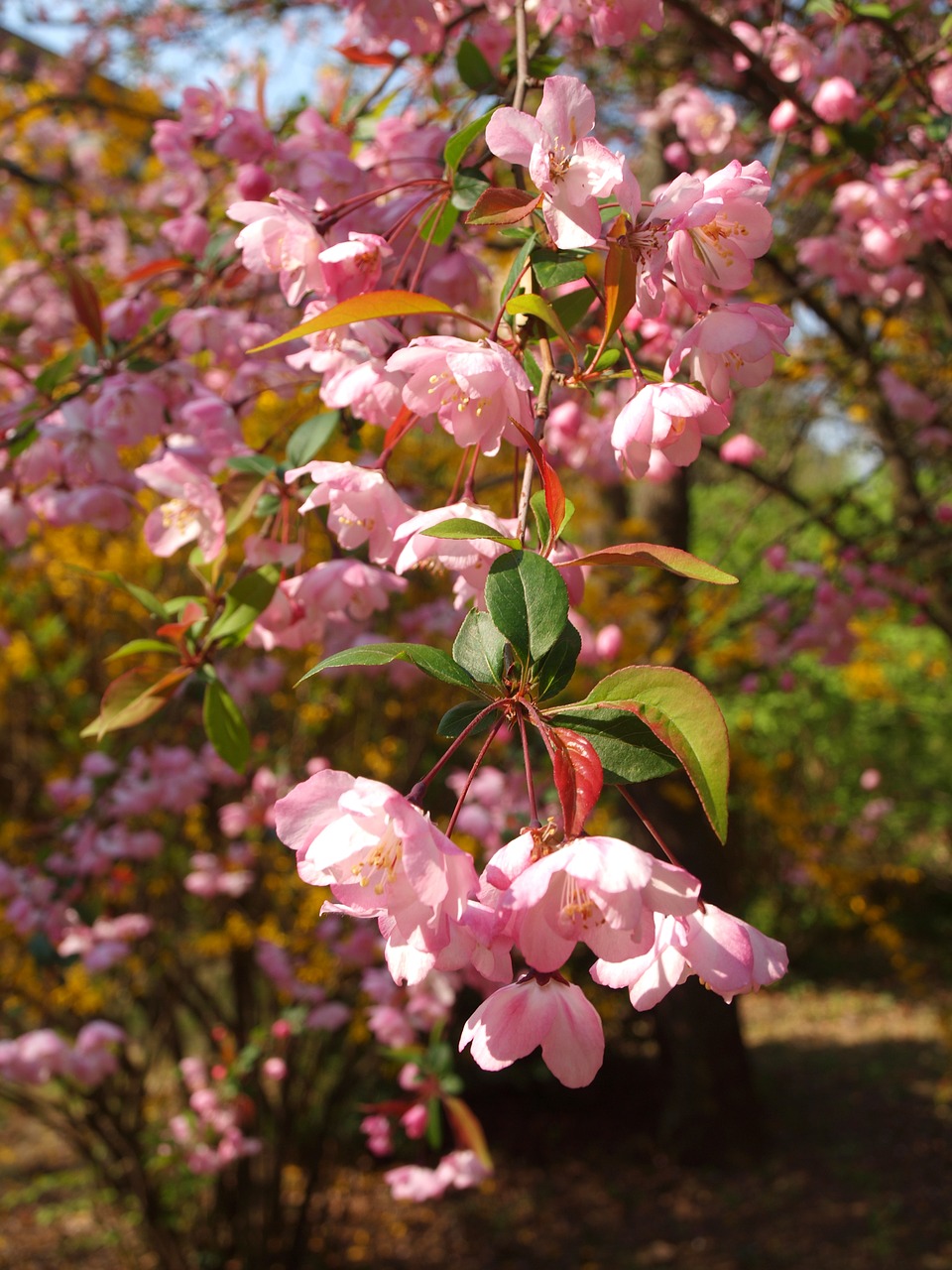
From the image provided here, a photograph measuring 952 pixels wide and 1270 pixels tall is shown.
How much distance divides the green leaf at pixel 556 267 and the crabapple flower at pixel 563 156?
0.05 metres

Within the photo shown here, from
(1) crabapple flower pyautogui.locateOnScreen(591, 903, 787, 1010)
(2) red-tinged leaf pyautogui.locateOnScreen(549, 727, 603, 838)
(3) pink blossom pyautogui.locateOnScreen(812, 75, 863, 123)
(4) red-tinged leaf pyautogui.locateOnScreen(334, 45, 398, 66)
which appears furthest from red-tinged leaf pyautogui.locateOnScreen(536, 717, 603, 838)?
(3) pink blossom pyautogui.locateOnScreen(812, 75, 863, 123)

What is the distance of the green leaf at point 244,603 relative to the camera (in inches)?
44.4

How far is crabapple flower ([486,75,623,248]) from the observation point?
0.76 meters

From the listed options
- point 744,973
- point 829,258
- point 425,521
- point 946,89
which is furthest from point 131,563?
point 744,973

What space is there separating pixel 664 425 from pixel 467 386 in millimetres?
167

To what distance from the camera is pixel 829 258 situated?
2.46 m

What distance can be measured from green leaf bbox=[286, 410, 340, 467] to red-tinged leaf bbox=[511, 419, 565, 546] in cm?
50

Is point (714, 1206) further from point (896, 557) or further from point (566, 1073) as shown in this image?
point (566, 1073)

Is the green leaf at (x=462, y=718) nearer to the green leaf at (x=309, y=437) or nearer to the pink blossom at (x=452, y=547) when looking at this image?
the pink blossom at (x=452, y=547)

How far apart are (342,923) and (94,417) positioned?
255 centimetres

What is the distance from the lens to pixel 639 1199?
4.36 metres

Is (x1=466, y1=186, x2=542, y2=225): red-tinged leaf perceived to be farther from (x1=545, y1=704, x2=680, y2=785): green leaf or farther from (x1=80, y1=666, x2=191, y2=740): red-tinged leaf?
(x1=80, y1=666, x2=191, y2=740): red-tinged leaf

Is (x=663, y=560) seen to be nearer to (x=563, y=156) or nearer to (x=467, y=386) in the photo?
(x=467, y=386)

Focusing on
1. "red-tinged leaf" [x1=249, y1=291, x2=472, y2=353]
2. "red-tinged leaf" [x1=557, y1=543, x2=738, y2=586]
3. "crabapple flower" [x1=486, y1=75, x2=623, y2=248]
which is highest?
"crabapple flower" [x1=486, y1=75, x2=623, y2=248]
